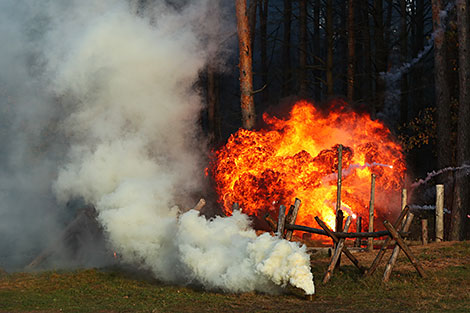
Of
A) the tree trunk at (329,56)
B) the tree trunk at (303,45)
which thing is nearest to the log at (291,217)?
the tree trunk at (329,56)

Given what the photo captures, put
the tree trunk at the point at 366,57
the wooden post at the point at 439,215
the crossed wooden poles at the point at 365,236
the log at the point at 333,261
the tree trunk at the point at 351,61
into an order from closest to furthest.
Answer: the crossed wooden poles at the point at 365,236
the log at the point at 333,261
the wooden post at the point at 439,215
the tree trunk at the point at 351,61
the tree trunk at the point at 366,57

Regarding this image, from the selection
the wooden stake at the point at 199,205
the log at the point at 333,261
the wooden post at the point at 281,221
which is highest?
the wooden stake at the point at 199,205

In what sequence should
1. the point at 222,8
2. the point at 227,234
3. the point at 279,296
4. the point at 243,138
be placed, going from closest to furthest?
the point at 279,296
the point at 227,234
the point at 222,8
the point at 243,138

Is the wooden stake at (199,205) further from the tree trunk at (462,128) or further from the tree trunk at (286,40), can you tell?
the tree trunk at (286,40)

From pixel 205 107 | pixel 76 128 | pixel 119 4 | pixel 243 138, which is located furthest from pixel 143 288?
pixel 205 107

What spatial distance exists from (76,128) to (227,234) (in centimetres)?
476

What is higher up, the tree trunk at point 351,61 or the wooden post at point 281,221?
the tree trunk at point 351,61

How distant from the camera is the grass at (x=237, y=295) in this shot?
1115 cm

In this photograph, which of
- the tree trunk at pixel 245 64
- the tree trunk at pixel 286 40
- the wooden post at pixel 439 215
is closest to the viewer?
the wooden post at pixel 439 215

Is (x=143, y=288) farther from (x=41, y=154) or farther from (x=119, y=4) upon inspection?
(x=119, y=4)

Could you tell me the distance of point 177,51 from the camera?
50.8 feet

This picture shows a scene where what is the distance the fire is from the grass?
4.64 metres

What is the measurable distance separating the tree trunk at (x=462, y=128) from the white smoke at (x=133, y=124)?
9896mm

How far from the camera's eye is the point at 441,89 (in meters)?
22.6
